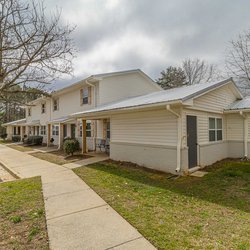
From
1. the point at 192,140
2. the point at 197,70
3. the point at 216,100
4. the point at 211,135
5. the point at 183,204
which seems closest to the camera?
the point at 183,204

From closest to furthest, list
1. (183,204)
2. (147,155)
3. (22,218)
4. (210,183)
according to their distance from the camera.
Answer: (22,218) < (183,204) < (210,183) < (147,155)

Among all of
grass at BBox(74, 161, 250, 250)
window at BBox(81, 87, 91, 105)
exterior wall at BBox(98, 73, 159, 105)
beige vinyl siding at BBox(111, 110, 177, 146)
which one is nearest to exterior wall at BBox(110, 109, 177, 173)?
beige vinyl siding at BBox(111, 110, 177, 146)

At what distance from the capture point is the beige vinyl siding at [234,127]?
465 inches

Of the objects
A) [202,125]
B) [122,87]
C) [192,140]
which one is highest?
[122,87]

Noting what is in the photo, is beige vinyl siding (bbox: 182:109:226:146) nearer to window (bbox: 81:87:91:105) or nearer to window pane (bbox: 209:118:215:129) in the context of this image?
window pane (bbox: 209:118:215:129)

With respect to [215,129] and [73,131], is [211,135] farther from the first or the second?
[73,131]

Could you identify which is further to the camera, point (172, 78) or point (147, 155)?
point (172, 78)

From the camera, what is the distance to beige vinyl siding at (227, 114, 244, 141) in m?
11.8

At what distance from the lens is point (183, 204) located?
5.30 m

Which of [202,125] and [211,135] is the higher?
[202,125]

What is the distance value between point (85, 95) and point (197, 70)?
26267 mm

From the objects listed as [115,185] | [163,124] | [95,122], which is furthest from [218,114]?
[95,122]

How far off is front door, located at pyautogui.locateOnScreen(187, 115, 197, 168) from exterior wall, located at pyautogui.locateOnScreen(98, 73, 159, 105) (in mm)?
7963

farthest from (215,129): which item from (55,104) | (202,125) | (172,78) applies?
(172,78)
